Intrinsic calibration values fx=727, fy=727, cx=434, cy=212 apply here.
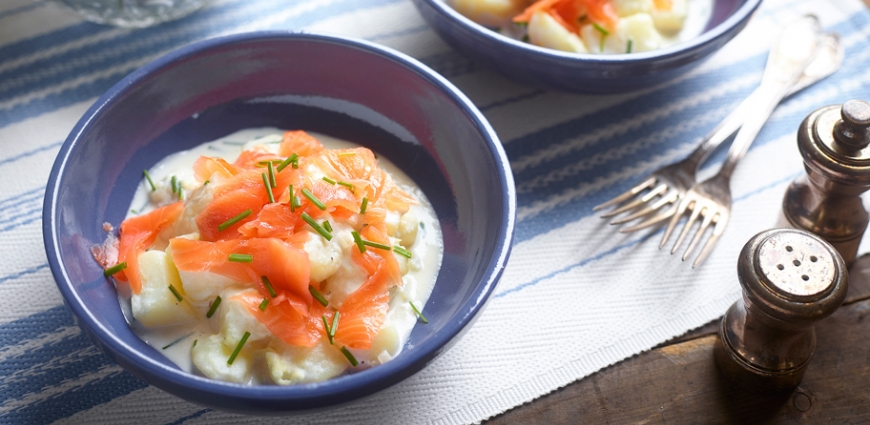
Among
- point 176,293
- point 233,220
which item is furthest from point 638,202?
point 176,293

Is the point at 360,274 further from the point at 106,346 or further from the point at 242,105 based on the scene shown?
the point at 242,105

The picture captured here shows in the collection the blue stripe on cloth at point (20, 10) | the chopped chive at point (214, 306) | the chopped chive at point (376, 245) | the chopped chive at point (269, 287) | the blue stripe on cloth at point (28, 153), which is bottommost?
the chopped chive at point (214, 306)

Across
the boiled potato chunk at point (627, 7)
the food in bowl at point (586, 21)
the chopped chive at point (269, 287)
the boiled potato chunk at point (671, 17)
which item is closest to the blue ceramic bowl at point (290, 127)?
the chopped chive at point (269, 287)

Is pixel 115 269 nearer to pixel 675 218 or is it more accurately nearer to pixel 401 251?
pixel 401 251

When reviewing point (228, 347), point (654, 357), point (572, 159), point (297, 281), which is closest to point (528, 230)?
point (572, 159)

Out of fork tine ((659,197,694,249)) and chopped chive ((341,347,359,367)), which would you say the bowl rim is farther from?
chopped chive ((341,347,359,367))

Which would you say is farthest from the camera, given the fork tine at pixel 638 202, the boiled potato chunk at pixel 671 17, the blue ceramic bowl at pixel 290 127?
the boiled potato chunk at pixel 671 17

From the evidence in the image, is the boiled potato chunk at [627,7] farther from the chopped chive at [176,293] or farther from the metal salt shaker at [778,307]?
the chopped chive at [176,293]
